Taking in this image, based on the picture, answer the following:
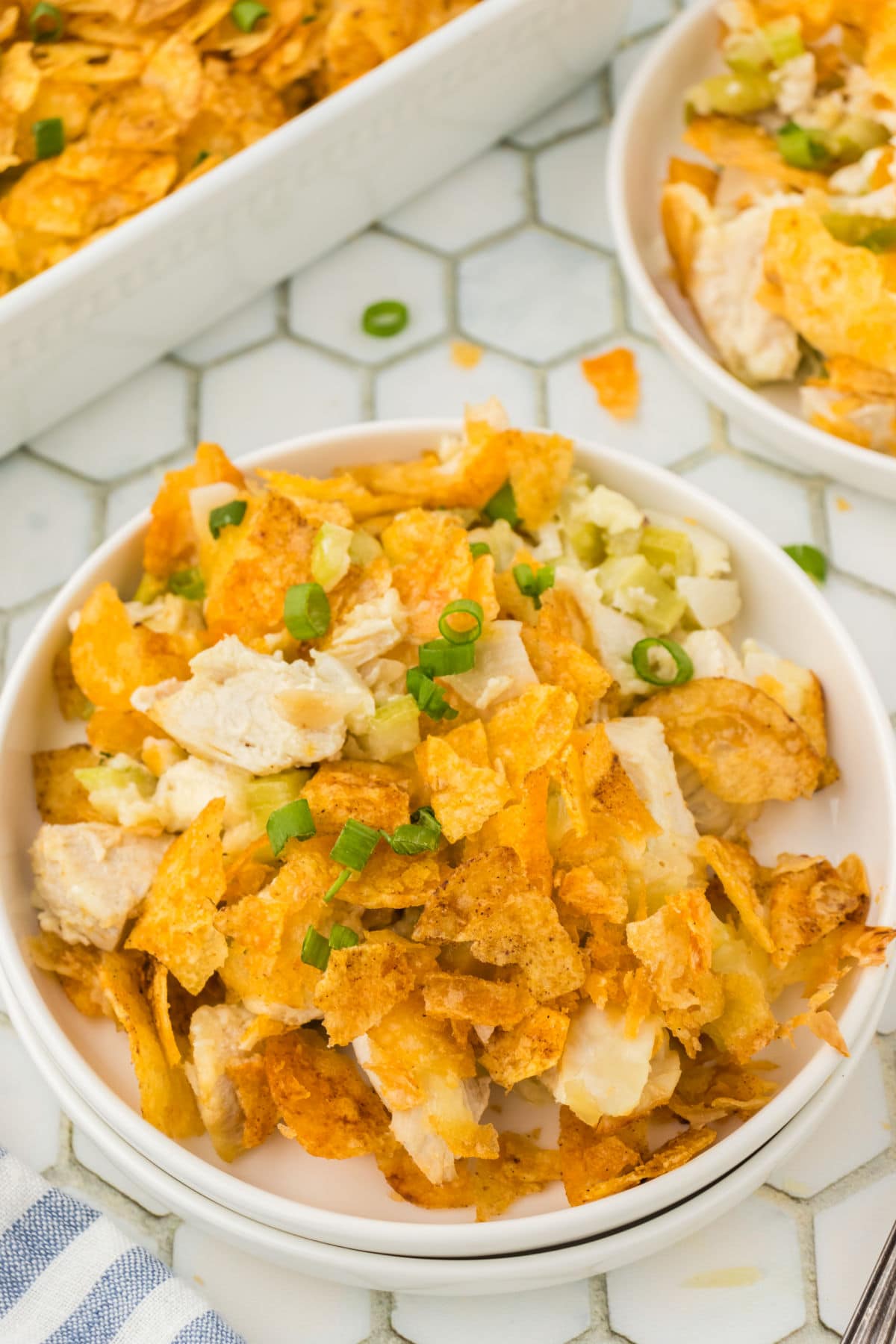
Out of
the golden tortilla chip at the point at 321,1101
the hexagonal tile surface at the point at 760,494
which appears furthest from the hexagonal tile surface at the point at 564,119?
the golden tortilla chip at the point at 321,1101

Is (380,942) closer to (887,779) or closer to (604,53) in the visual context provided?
(887,779)

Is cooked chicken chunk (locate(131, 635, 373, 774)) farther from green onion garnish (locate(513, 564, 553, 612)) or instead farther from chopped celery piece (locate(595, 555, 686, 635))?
chopped celery piece (locate(595, 555, 686, 635))

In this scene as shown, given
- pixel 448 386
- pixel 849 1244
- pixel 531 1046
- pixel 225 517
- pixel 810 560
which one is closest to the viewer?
pixel 531 1046

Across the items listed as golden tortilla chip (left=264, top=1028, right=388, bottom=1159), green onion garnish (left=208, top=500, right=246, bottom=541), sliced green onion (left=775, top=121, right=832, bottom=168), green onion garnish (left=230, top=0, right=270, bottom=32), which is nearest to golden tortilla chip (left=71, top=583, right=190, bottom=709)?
green onion garnish (left=208, top=500, right=246, bottom=541)

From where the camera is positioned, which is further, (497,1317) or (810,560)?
(810,560)

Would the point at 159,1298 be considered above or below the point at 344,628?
below

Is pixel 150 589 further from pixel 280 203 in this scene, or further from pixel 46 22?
pixel 46 22

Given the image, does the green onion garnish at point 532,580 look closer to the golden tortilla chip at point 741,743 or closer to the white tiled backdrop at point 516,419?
the golden tortilla chip at point 741,743

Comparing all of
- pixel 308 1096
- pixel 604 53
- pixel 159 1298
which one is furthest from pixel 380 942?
pixel 604 53

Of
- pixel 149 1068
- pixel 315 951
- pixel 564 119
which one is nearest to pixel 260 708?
pixel 315 951
